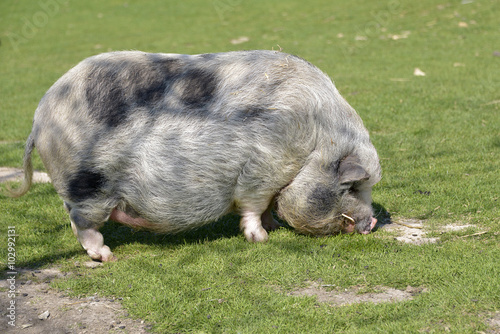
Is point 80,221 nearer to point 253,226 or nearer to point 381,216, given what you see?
point 253,226

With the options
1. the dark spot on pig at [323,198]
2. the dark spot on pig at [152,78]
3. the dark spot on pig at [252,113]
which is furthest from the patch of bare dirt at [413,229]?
the dark spot on pig at [152,78]

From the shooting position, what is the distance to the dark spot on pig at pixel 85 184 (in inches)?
204

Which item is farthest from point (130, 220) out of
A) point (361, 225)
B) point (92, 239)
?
point (361, 225)

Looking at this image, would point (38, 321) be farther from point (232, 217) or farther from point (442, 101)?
point (442, 101)

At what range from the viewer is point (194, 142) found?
5.16 m

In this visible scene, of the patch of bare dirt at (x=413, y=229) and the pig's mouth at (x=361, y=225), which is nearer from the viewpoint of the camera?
the patch of bare dirt at (x=413, y=229)

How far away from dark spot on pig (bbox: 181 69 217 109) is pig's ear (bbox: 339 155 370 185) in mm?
1329

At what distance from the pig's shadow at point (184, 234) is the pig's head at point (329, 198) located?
1.26ft

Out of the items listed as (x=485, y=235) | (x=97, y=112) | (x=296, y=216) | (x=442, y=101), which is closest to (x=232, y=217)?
(x=296, y=216)

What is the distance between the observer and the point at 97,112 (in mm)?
5164

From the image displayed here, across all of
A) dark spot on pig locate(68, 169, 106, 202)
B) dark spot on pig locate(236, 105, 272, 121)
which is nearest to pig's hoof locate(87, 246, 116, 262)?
dark spot on pig locate(68, 169, 106, 202)

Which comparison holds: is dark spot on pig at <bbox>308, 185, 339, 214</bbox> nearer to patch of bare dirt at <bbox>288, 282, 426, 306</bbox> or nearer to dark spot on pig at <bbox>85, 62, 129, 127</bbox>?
patch of bare dirt at <bbox>288, 282, 426, 306</bbox>

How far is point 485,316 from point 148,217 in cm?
287

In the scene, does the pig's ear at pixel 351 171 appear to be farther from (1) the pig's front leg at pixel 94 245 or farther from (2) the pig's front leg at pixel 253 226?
(1) the pig's front leg at pixel 94 245
